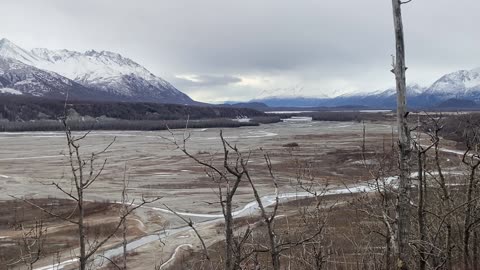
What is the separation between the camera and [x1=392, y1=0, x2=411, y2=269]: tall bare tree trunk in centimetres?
393

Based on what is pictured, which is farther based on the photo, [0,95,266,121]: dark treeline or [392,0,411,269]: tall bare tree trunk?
[0,95,266,121]: dark treeline

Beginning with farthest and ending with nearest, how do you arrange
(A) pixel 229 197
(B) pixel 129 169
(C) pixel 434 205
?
(B) pixel 129 169 → (C) pixel 434 205 → (A) pixel 229 197

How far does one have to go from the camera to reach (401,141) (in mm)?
3934

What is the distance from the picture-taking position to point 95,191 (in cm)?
4075

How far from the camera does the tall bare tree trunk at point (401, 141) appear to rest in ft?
12.9

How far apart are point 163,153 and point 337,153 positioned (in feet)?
73.4

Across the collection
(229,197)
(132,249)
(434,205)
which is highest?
(229,197)

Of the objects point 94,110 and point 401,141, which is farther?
point 94,110

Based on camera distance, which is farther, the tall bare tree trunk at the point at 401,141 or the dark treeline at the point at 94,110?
the dark treeline at the point at 94,110

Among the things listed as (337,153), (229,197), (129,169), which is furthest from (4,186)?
(229,197)

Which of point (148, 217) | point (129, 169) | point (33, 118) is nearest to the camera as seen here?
point (148, 217)

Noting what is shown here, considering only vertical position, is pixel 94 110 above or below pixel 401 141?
above

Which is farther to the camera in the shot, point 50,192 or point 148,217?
point 50,192

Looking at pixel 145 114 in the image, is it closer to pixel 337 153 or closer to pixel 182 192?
pixel 337 153
